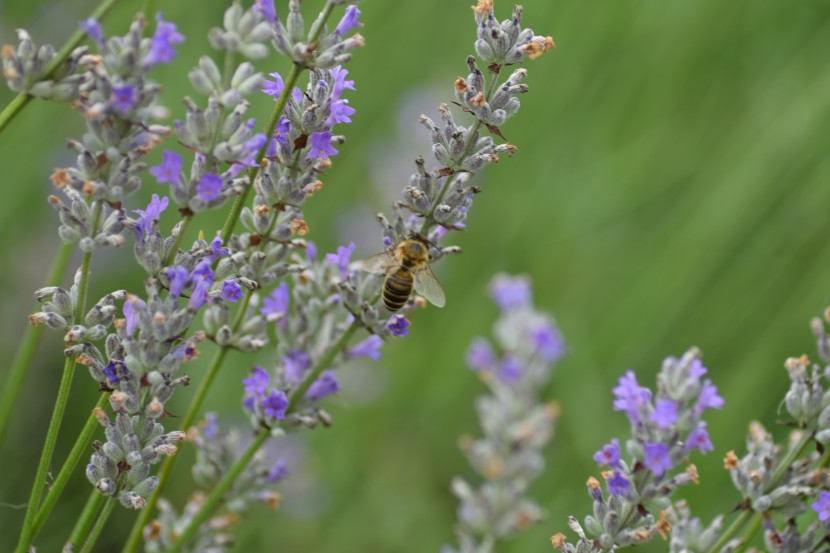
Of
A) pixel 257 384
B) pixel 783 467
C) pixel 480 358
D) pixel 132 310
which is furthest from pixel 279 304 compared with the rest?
pixel 480 358

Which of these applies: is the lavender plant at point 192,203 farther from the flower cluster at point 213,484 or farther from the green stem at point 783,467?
the green stem at point 783,467

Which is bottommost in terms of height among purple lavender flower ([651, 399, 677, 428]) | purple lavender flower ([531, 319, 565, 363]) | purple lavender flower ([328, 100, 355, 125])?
purple lavender flower ([651, 399, 677, 428])

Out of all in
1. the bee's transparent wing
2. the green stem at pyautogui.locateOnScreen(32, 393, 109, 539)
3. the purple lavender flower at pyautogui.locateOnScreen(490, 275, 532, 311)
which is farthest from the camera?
the purple lavender flower at pyautogui.locateOnScreen(490, 275, 532, 311)

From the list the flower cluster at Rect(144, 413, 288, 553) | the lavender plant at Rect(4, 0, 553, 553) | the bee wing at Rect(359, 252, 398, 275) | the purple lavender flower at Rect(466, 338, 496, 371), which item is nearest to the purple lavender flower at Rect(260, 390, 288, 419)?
the lavender plant at Rect(4, 0, 553, 553)

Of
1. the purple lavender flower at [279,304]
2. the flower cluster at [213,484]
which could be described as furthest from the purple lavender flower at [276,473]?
the purple lavender flower at [279,304]

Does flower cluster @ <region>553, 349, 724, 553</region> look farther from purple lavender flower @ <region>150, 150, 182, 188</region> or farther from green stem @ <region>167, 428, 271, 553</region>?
purple lavender flower @ <region>150, 150, 182, 188</region>

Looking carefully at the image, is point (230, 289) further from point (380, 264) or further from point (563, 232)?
point (563, 232)
